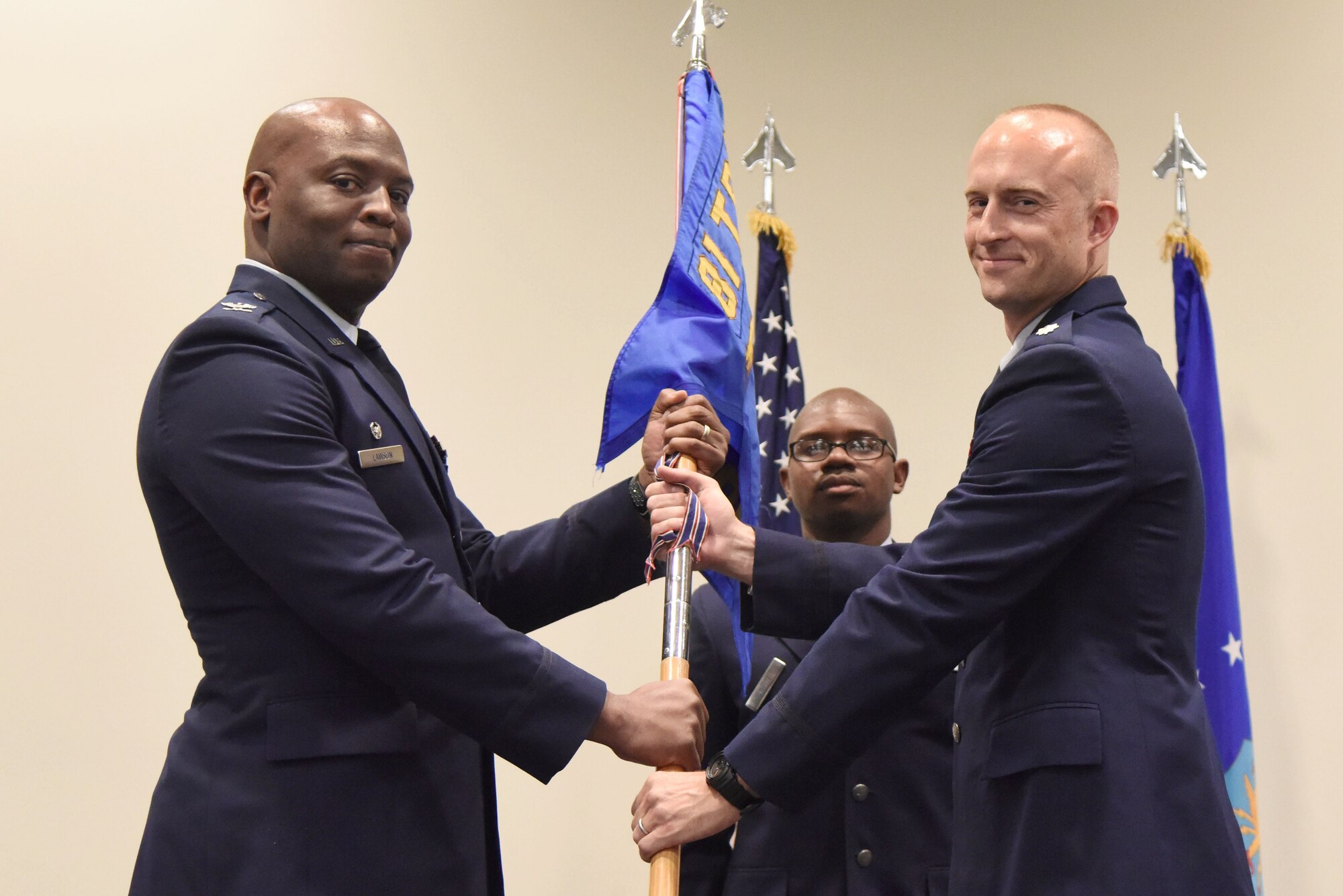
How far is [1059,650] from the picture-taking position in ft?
6.30

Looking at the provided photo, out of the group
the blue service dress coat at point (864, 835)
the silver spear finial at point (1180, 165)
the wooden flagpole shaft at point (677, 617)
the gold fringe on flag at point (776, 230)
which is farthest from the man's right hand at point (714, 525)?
the silver spear finial at point (1180, 165)

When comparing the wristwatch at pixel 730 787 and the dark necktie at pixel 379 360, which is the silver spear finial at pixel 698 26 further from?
the wristwatch at pixel 730 787

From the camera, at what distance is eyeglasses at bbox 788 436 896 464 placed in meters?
3.33

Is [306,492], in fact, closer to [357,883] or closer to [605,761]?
[357,883]

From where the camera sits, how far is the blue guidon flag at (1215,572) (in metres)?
3.97

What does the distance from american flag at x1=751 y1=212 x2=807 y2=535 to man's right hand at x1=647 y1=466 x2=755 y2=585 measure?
5.63ft

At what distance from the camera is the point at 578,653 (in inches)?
169

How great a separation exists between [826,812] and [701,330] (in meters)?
1.04

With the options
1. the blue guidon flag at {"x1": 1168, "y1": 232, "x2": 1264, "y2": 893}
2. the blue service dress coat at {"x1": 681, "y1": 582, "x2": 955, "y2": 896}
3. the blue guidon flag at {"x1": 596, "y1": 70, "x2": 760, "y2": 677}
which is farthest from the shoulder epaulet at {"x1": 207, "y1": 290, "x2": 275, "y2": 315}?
the blue guidon flag at {"x1": 1168, "y1": 232, "x2": 1264, "y2": 893}

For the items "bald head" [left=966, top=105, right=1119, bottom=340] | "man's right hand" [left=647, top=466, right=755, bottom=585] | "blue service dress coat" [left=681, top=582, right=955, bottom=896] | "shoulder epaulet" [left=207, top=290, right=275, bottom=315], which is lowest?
"blue service dress coat" [left=681, top=582, right=955, bottom=896]

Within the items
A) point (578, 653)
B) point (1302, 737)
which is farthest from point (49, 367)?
point (1302, 737)

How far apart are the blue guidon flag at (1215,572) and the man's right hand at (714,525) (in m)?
2.07

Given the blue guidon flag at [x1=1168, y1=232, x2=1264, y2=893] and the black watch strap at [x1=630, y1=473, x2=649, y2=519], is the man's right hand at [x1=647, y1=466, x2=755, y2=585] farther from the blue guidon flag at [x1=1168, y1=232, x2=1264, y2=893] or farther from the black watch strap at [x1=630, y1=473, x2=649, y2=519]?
the blue guidon flag at [x1=1168, y1=232, x2=1264, y2=893]

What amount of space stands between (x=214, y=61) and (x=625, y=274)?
149 centimetres
